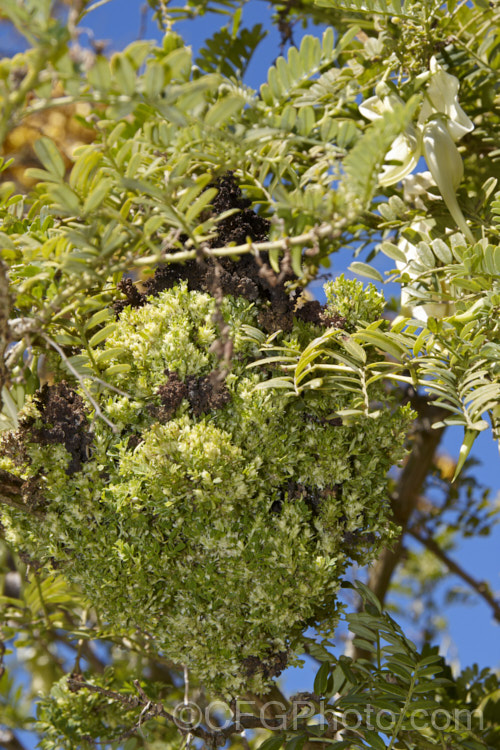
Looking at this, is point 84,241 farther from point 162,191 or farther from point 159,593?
point 159,593

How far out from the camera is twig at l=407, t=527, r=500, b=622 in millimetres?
1584

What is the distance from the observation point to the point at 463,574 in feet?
→ 5.39

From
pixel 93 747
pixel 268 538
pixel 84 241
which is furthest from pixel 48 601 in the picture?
pixel 84 241

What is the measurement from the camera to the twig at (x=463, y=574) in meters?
1.58

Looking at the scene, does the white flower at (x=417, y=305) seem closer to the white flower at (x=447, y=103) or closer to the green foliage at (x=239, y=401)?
the green foliage at (x=239, y=401)

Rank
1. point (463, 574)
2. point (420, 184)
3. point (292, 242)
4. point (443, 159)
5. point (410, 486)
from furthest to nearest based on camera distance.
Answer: point (463, 574) → point (410, 486) → point (420, 184) → point (443, 159) → point (292, 242)

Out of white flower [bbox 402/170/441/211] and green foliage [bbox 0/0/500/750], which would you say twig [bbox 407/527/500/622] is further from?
white flower [bbox 402/170/441/211]

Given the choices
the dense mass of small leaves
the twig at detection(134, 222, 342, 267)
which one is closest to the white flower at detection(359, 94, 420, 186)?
the dense mass of small leaves

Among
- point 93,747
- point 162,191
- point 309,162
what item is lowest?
point 93,747

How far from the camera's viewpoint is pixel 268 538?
764mm

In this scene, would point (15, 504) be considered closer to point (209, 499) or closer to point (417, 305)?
point (209, 499)

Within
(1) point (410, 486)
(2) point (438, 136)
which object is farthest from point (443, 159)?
(1) point (410, 486)

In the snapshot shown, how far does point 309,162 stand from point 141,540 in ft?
1.96

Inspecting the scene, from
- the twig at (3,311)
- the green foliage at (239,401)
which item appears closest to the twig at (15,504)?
the green foliage at (239,401)
